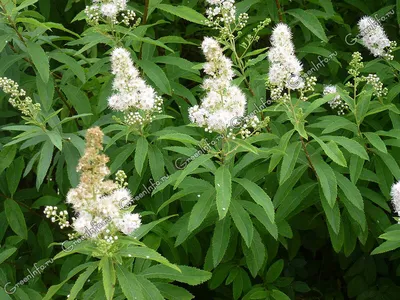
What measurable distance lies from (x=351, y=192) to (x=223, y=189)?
3.45 ft

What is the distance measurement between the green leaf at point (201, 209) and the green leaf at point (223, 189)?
29 centimetres

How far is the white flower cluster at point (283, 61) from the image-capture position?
4.10 meters

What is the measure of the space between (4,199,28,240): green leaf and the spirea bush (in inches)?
0.5

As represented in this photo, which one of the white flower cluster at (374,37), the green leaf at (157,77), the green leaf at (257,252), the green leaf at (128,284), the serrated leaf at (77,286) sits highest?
the green leaf at (157,77)

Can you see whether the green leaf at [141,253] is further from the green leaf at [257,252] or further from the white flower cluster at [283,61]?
the white flower cluster at [283,61]

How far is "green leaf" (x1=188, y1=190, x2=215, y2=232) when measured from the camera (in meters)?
4.02

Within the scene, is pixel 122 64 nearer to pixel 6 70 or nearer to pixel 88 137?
pixel 88 137

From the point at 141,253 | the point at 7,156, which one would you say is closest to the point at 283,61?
the point at 141,253

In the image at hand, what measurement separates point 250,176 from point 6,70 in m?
2.10

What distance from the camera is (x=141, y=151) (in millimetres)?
4426

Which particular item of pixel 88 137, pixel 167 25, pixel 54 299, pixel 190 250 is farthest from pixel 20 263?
pixel 167 25

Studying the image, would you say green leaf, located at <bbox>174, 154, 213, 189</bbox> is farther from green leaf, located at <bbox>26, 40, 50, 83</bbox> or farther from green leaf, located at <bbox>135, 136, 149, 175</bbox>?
green leaf, located at <bbox>26, 40, 50, 83</bbox>

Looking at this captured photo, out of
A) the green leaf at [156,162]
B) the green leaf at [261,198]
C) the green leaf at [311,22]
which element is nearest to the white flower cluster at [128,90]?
the green leaf at [156,162]

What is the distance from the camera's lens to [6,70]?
16.4ft
